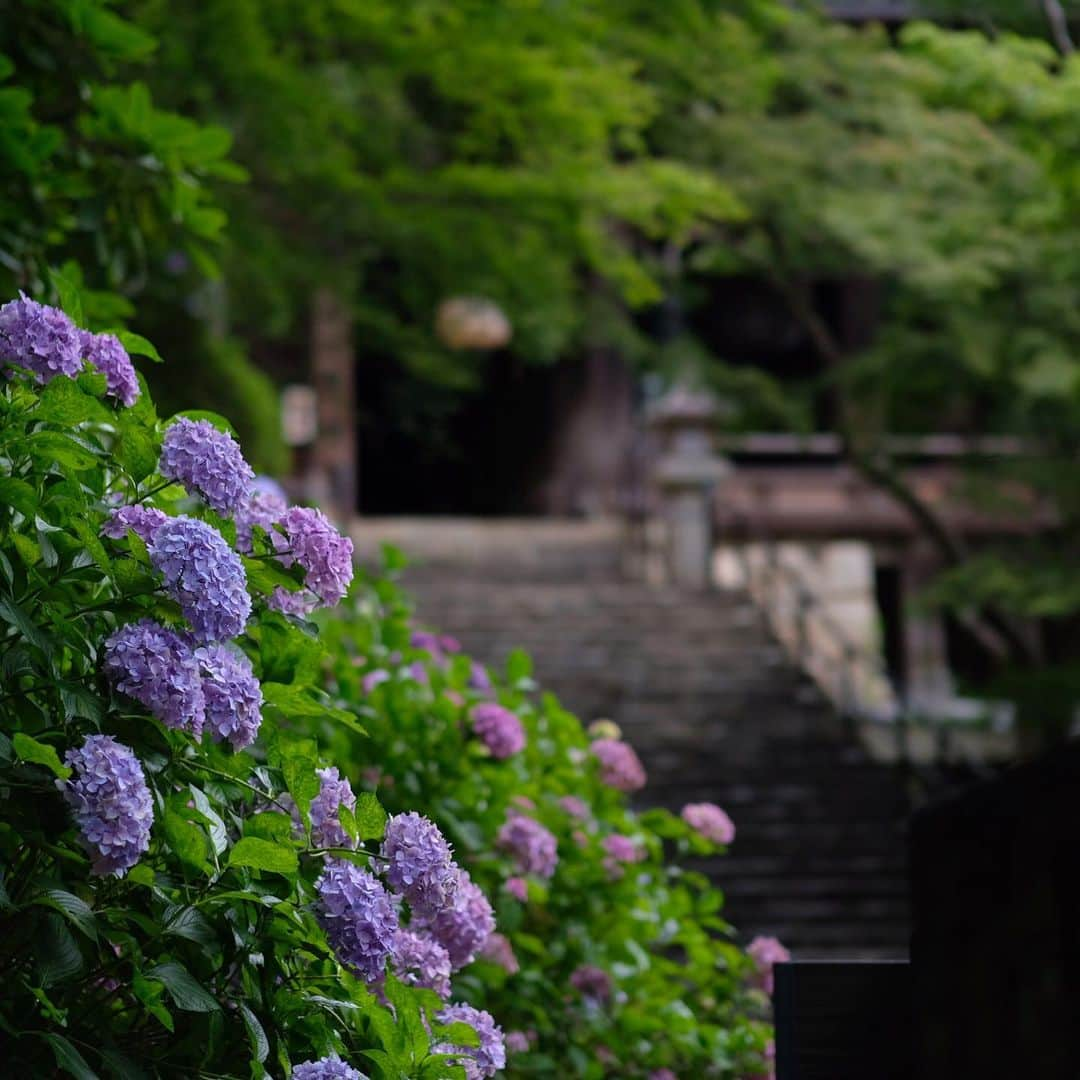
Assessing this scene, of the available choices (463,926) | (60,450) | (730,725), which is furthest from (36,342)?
(730,725)

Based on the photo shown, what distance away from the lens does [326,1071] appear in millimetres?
2492

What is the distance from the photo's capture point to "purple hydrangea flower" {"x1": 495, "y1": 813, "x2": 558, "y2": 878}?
4.15 m

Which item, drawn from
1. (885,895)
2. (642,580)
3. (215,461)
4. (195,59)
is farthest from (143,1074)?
(642,580)

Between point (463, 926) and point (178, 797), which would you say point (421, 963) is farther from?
point (178, 797)

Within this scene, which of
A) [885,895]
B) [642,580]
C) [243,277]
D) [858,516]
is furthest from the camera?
[858,516]

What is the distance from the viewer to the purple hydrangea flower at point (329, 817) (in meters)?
2.85

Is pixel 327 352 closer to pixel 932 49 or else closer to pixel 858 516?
pixel 858 516

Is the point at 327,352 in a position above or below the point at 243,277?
above

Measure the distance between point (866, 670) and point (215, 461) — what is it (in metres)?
13.6

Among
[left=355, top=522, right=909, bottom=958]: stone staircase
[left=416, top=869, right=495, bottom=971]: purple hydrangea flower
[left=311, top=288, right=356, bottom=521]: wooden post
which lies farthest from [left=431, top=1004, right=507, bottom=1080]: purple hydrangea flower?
[left=311, top=288, right=356, bottom=521]: wooden post

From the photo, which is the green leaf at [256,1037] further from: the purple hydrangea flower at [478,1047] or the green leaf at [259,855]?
the purple hydrangea flower at [478,1047]

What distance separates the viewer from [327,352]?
21.3 metres

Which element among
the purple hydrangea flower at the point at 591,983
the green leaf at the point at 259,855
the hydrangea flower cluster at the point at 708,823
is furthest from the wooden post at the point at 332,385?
the green leaf at the point at 259,855

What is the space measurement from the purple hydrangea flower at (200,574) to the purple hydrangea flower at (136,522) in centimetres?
8
